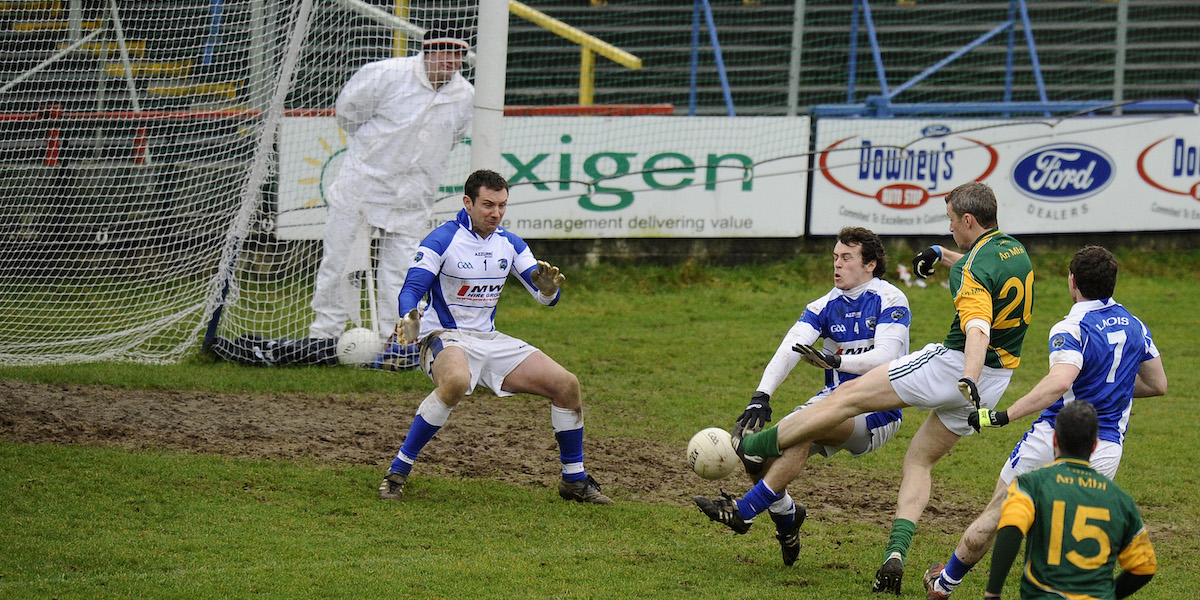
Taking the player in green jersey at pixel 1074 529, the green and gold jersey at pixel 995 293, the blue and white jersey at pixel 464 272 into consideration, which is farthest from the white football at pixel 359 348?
the player in green jersey at pixel 1074 529

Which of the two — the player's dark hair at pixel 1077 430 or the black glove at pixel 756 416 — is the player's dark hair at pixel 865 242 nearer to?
the black glove at pixel 756 416

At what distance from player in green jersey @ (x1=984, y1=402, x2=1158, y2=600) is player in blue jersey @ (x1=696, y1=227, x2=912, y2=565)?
63.7 inches

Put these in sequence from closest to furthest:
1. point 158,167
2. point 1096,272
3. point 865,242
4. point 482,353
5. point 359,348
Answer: point 1096,272, point 865,242, point 482,353, point 359,348, point 158,167

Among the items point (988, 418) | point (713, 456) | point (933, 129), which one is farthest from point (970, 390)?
point (933, 129)

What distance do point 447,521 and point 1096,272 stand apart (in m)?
3.40

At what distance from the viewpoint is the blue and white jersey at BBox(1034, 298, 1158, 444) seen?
477cm

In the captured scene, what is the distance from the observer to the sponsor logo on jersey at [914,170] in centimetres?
1258

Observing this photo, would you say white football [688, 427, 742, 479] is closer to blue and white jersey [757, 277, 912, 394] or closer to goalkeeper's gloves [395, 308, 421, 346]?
blue and white jersey [757, 277, 912, 394]

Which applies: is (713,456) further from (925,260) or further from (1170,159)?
(1170,159)

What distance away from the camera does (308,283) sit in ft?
34.9

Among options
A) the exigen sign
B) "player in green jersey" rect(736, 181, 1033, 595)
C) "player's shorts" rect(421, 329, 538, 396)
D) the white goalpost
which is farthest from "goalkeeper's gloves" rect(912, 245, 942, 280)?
the exigen sign

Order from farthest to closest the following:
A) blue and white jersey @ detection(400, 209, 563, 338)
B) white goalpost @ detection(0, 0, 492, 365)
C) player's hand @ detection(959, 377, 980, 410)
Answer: white goalpost @ detection(0, 0, 492, 365), blue and white jersey @ detection(400, 209, 563, 338), player's hand @ detection(959, 377, 980, 410)

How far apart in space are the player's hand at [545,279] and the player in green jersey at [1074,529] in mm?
3336

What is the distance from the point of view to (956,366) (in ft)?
16.9
